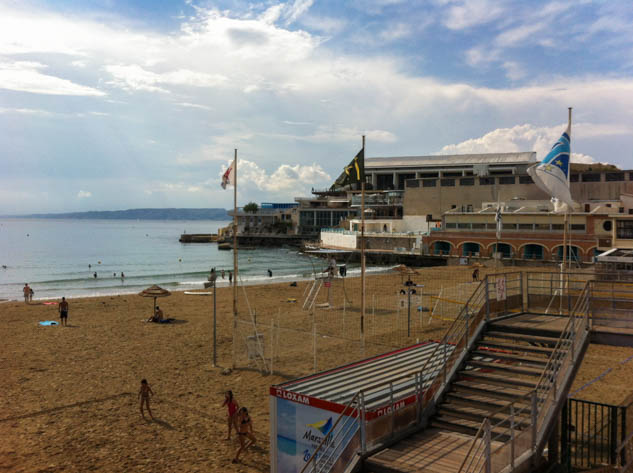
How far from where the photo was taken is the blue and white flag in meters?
19.7

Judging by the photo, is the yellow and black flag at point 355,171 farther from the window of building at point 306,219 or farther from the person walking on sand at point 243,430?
the window of building at point 306,219

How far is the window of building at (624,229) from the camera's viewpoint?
154 feet

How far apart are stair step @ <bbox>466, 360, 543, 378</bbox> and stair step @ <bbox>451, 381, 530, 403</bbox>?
0.42 meters

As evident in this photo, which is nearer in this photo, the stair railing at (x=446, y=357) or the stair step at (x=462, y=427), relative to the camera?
the stair step at (x=462, y=427)

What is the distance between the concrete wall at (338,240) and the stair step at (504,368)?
73642 millimetres

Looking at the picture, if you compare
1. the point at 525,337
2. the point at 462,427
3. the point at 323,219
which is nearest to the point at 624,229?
the point at 525,337

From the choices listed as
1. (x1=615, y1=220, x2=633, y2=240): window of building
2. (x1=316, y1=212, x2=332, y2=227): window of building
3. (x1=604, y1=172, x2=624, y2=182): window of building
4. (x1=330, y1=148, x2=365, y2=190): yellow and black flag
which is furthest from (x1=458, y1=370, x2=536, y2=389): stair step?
(x1=316, y1=212, x2=332, y2=227): window of building

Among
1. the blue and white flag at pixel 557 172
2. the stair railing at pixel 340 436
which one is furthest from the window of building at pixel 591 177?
the stair railing at pixel 340 436

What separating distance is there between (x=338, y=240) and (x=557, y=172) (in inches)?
2699

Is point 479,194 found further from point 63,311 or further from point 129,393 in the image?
point 129,393

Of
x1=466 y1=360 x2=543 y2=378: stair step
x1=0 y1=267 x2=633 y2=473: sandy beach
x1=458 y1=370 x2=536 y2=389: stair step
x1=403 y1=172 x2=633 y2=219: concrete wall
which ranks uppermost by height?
x1=403 y1=172 x2=633 y2=219: concrete wall

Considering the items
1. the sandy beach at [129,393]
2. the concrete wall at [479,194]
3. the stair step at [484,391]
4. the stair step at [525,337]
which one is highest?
the concrete wall at [479,194]

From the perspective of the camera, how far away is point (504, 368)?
8.84 metres

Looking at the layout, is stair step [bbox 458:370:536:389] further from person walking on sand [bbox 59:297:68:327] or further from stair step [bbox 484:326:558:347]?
person walking on sand [bbox 59:297:68:327]
